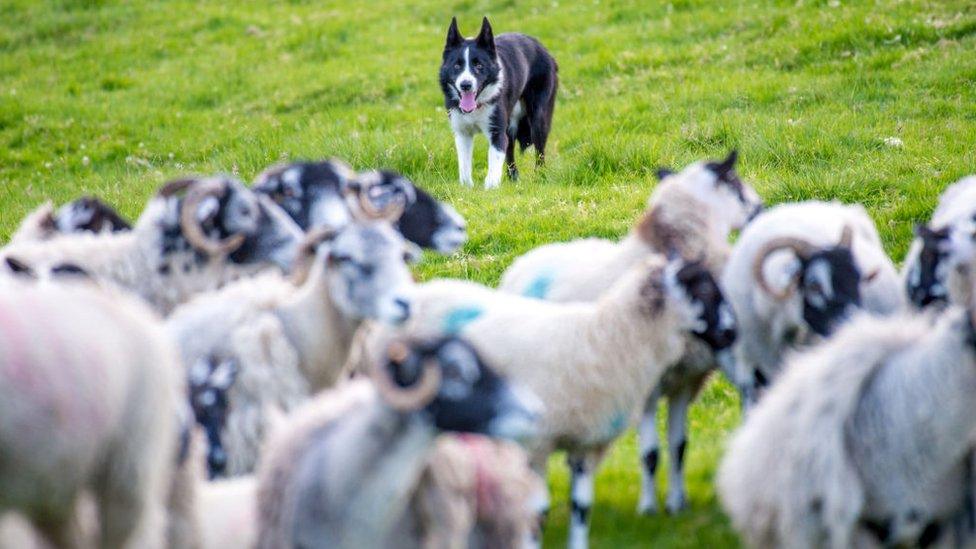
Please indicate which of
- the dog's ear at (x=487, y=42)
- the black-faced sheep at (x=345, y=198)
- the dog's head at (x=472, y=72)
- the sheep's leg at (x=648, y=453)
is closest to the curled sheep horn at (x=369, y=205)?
the black-faced sheep at (x=345, y=198)

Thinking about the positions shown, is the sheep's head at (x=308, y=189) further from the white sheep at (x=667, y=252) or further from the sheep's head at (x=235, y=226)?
the white sheep at (x=667, y=252)

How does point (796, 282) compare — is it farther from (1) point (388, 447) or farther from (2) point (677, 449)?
(1) point (388, 447)

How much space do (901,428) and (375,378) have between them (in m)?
1.93

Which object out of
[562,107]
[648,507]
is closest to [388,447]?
[648,507]

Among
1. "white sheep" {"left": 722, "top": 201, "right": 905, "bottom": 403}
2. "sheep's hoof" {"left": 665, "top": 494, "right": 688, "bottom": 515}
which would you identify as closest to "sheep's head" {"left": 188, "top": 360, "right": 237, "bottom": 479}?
"sheep's hoof" {"left": 665, "top": 494, "right": 688, "bottom": 515}

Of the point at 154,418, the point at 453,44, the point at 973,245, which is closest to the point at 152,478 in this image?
the point at 154,418

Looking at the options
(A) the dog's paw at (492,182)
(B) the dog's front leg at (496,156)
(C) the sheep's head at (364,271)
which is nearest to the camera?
(C) the sheep's head at (364,271)

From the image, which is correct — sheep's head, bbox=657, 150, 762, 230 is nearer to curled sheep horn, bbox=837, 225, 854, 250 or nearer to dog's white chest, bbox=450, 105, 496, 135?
curled sheep horn, bbox=837, 225, 854, 250

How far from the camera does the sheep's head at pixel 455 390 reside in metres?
4.24

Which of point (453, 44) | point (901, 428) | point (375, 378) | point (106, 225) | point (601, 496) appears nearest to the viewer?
point (375, 378)

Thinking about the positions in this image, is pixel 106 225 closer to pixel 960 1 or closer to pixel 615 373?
pixel 615 373

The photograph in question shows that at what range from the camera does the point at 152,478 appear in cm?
427

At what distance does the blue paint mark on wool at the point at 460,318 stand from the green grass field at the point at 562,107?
1.04 m

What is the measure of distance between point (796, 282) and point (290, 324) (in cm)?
246
